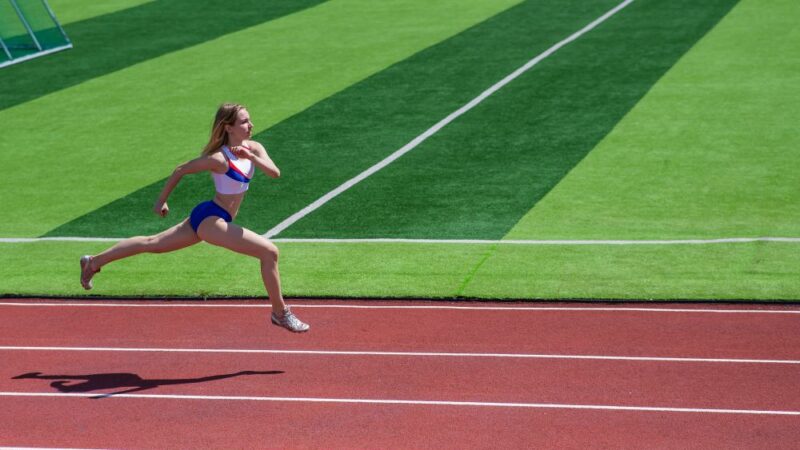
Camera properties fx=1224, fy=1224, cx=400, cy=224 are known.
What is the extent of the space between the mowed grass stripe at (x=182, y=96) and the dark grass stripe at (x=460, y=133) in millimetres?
667

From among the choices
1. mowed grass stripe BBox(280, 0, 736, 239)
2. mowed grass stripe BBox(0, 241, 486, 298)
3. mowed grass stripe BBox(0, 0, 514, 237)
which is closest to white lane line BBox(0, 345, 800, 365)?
mowed grass stripe BBox(0, 241, 486, 298)

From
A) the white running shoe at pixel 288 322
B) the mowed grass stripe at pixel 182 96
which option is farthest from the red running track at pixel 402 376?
the mowed grass stripe at pixel 182 96

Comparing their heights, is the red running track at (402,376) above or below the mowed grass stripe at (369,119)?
above

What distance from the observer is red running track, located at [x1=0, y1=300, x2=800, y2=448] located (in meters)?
8.69

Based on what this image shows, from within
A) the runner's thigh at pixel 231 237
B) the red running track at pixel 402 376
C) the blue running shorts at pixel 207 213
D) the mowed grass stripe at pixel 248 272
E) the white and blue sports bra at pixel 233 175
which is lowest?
the mowed grass stripe at pixel 248 272

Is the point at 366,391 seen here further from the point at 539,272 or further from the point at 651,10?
the point at 651,10

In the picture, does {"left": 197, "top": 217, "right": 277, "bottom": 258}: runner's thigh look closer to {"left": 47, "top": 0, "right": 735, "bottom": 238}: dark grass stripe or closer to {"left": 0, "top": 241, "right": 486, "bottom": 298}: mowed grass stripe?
{"left": 0, "top": 241, "right": 486, "bottom": 298}: mowed grass stripe

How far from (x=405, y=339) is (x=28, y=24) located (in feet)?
70.0

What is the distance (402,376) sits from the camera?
9844mm

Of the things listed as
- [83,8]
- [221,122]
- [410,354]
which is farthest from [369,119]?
[83,8]

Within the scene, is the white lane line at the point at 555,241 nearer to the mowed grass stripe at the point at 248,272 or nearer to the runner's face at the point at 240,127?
the mowed grass stripe at the point at 248,272

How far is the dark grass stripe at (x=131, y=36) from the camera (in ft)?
85.4

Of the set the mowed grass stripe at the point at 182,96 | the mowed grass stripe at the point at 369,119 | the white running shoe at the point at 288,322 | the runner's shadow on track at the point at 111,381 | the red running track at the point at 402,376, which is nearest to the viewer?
the red running track at the point at 402,376

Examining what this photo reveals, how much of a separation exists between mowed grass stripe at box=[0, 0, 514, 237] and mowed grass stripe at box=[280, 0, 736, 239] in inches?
81.0
